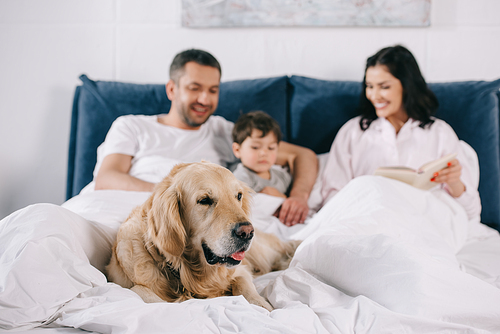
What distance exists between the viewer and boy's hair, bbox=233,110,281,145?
2.01 meters

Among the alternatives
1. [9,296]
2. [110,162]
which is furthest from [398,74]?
[9,296]

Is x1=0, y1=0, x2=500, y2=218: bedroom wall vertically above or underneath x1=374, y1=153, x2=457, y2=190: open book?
above

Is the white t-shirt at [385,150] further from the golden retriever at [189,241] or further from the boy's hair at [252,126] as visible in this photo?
the golden retriever at [189,241]

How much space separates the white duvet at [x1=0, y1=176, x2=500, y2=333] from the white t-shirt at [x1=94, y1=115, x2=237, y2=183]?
0.86 m

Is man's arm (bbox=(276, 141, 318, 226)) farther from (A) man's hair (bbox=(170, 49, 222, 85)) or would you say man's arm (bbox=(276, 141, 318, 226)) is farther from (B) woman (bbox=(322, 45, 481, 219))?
(A) man's hair (bbox=(170, 49, 222, 85))

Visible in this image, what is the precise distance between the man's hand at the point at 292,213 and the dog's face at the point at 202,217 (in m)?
0.83

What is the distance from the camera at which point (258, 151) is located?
2.00 metres

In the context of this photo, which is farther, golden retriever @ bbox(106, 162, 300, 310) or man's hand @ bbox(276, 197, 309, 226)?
man's hand @ bbox(276, 197, 309, 226)

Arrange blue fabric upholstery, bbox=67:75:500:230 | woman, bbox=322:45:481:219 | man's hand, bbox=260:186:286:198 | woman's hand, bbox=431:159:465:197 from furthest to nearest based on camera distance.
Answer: blue fabric upholstery, bbox=67:75:500:230
woman, bbox=322:45:481:219
man's hand, bbox=260:186:286:198
woman's hand, bbox=431:159:465:197

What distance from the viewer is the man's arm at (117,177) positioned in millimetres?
1864

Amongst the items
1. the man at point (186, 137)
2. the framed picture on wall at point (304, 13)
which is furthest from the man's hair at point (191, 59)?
the framed picture on wall at point (304, 13)

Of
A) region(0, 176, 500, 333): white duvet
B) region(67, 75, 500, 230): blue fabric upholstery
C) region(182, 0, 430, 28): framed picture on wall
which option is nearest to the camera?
region(0, 176, 500, 333): white duvet

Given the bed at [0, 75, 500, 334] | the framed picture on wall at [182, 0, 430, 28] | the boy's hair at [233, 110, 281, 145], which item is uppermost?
the framed picture on wall at [182, 0, 430, 28]

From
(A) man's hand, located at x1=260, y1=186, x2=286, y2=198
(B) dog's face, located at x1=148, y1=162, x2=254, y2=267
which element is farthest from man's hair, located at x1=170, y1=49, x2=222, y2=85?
(B) dog's face, located at x1=148, y1=162, x2=254, y2=267
